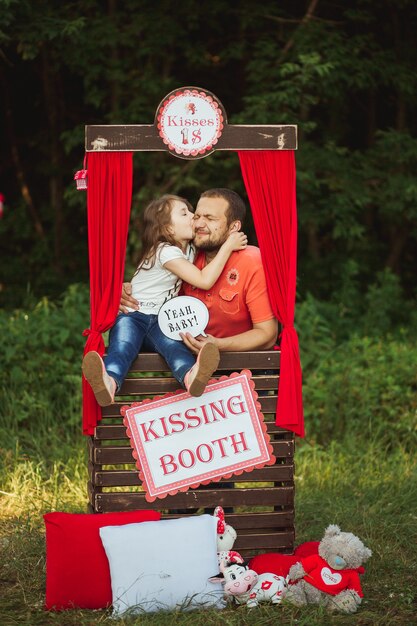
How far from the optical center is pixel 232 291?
14.5 feet

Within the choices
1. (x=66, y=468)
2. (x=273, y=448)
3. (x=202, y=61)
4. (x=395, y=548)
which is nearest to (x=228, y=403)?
(x=273, y=448)

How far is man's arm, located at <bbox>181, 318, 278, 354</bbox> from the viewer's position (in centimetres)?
434

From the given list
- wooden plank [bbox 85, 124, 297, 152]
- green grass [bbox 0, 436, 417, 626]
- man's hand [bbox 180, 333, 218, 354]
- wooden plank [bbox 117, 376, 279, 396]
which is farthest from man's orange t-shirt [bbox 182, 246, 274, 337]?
green grass [bbox 0, 436, 417, 626]

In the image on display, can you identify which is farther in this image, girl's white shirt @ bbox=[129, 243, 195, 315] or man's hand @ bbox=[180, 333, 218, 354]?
girl's white shirt @ bbox=[129, 243, 195, 315]

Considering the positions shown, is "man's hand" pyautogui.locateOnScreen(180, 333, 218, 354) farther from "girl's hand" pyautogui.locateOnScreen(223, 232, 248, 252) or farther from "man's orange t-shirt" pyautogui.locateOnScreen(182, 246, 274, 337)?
"girl's hand" pyautogui.locateOnScreen(223, 232, 248, 252)

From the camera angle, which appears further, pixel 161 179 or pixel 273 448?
pixel 161 179

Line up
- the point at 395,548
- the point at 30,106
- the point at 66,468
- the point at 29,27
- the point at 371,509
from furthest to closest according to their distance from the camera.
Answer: the point at 30,106 → the point at 29,27 → the point at 66,468 → the point at 371,509 → the point at 395,548

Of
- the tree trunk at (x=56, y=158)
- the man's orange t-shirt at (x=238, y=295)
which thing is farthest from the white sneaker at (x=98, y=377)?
the tree trunk at (x=56, y=158)

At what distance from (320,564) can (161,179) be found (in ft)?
20.2

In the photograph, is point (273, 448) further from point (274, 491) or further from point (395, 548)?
point (395, 548)

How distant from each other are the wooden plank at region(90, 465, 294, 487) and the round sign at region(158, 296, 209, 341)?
0.69 metres

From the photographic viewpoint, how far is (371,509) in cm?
521

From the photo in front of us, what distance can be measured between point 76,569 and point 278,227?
1839mm

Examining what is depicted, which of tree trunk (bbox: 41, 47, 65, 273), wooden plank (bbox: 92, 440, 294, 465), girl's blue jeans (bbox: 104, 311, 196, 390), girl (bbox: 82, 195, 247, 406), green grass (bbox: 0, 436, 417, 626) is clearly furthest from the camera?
tree trunk (bbox: 41, 47, 65, 273)
